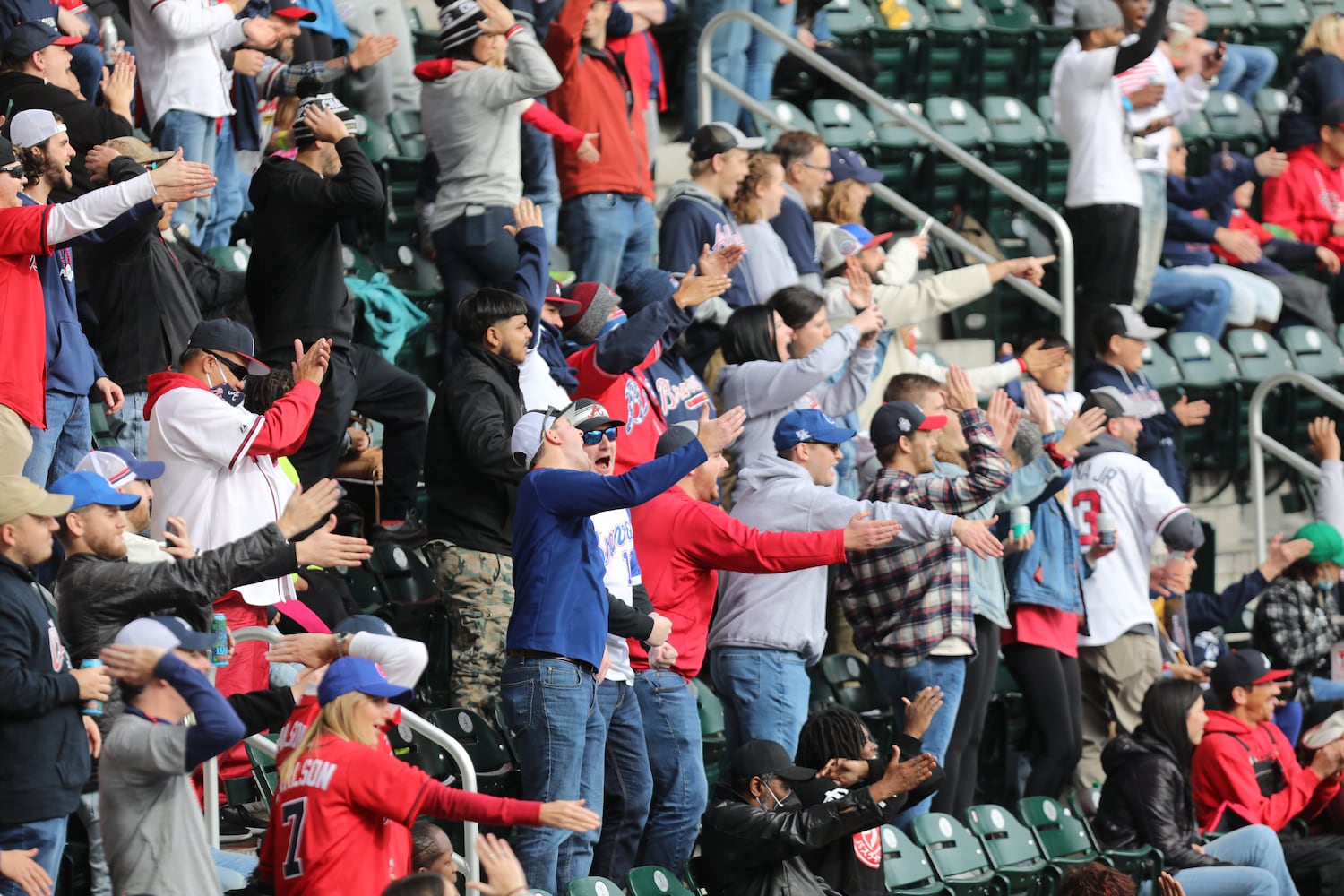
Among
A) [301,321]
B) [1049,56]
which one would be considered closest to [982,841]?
[301,321]

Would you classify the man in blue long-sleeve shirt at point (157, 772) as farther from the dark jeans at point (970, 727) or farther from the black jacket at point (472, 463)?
the dark jeans at point (970, 727)

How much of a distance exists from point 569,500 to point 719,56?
5682 mm

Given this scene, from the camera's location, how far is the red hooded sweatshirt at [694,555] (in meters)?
6.62

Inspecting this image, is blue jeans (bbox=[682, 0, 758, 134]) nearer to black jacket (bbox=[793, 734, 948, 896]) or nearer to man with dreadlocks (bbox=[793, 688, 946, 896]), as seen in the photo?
man with dreadlocks (bbox=[793, 688, 946, 896])

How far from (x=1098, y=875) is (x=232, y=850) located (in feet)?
9.56

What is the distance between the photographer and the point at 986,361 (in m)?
11.2

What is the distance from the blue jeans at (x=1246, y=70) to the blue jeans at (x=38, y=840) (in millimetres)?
10683

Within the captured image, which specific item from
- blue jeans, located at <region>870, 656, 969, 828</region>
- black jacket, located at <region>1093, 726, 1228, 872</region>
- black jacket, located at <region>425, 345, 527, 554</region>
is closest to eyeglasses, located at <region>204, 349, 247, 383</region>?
black jacket, located at <region>425, 345, 527, 554</region>

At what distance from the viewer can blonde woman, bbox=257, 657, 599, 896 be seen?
524 centimetres

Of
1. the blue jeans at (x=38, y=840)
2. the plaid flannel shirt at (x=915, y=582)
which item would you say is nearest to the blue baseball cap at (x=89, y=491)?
the blue jeans at (x=38, y=840)

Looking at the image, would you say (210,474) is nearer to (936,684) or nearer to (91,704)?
(91,704)

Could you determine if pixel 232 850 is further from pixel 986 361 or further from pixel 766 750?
pixel 986 361

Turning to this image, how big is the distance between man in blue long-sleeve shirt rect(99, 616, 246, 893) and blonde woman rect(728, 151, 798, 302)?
4.52 metres

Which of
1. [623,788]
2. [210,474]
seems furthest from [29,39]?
[623,788]
